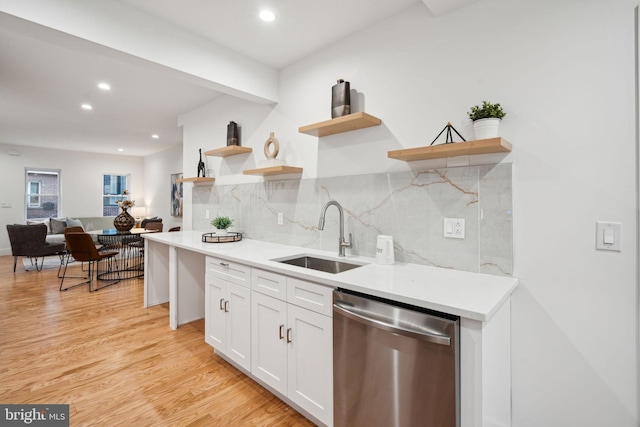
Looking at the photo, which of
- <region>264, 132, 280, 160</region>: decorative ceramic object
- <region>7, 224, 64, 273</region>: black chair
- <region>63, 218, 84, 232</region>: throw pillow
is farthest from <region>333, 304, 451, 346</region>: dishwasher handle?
<region>63, 218, 84, 232</region>: throw pillow

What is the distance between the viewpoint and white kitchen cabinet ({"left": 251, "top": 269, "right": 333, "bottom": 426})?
1.60 metres

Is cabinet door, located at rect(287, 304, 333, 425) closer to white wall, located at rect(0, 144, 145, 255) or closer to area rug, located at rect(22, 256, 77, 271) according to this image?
area rug, located at rect(22, 256, 77, 271)

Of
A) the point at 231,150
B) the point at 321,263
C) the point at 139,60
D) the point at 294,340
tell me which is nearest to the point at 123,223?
the point at 231,150

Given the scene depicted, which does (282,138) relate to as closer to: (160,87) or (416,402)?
(160,87)

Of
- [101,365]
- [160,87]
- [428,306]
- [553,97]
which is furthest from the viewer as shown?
[160,87]

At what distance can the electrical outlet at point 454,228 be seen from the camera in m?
1.73

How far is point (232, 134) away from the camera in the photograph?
3314 mm

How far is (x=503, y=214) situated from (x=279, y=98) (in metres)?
2.16

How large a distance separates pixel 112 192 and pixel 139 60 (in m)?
8.25

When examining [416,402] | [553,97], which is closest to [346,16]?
[553,97]

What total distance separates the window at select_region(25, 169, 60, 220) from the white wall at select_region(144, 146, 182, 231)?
2.03 meters

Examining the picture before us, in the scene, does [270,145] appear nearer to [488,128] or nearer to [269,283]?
[269,283]

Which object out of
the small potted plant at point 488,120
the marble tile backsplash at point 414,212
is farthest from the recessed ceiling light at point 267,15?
the small potted plant at point 488,120

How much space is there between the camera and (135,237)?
5.30 m
